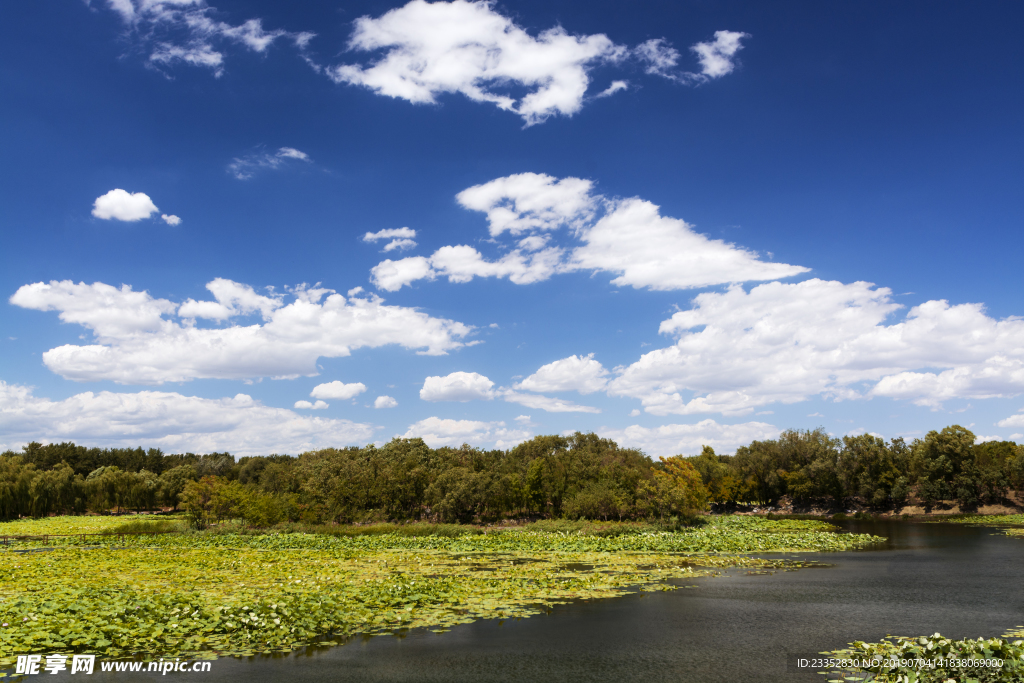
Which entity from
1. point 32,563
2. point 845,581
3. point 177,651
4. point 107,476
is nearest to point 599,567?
point 845,581

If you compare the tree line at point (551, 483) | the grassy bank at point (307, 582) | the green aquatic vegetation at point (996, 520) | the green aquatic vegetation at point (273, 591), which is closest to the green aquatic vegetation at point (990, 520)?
the green aquatic vegetation at point (996, 520)

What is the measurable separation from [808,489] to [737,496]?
12.0m

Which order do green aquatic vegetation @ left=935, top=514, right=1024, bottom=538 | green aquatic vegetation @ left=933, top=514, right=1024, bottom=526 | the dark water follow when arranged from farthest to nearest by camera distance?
green aquatic vegetation @ left=933, top=514, right=1024, bottom=526, green aquatic vegetation @ left=935, top=514, right=1024, bottom=538, the dark water

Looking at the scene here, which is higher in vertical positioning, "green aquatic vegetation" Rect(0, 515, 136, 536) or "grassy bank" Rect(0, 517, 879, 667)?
"grassy bank" Rect(0, 517, 879, 667)

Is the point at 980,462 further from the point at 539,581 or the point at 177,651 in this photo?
the point at 177,651

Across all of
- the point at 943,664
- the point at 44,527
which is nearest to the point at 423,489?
the point at 44,527

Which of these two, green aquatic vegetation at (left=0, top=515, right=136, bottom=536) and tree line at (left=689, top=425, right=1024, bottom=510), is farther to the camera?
tree line at (left=689, top=425, right=1024, bottom=510)

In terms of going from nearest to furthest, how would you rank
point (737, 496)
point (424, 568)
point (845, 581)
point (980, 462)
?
point (845, 581) → point (424, 568) → point (980, 462) → point (737, 496)

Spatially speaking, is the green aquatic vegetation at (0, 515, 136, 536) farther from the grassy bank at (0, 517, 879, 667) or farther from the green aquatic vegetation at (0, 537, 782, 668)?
the green aquatic vegetation at (0, 537, 782, 668)

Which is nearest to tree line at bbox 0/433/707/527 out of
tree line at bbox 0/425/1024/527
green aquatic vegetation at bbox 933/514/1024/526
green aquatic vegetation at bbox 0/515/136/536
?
tree line at bbox 0/425/1024/527

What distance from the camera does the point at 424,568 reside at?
99.6 ft

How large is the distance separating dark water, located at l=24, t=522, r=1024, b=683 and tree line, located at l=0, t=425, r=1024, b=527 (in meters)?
35.6

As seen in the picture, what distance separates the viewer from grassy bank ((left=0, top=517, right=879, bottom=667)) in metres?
16.3

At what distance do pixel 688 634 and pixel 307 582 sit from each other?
52.1ft
